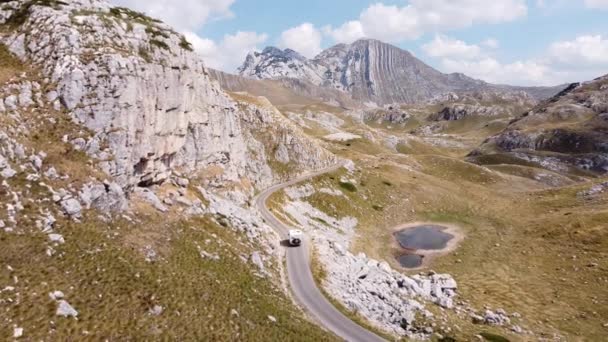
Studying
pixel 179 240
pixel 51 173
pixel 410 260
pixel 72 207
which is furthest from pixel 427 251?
pixel 51 173

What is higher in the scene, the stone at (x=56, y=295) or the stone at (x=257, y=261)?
the stone at (x=56, y=295)

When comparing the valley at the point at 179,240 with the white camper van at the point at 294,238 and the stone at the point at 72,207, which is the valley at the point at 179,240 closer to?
the stone at the point at 72,207

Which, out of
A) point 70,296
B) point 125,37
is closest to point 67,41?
point 125,37

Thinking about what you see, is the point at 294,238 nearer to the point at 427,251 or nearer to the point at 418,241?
the point at 427,251

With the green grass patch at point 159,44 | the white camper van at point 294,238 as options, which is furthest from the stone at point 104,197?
the white camper van at point 294,238

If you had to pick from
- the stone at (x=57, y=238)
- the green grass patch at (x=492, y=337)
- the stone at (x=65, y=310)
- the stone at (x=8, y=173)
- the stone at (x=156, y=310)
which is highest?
the stone at (x=8, y=173)

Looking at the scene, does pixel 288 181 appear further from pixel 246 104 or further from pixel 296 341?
pixel 296 341
